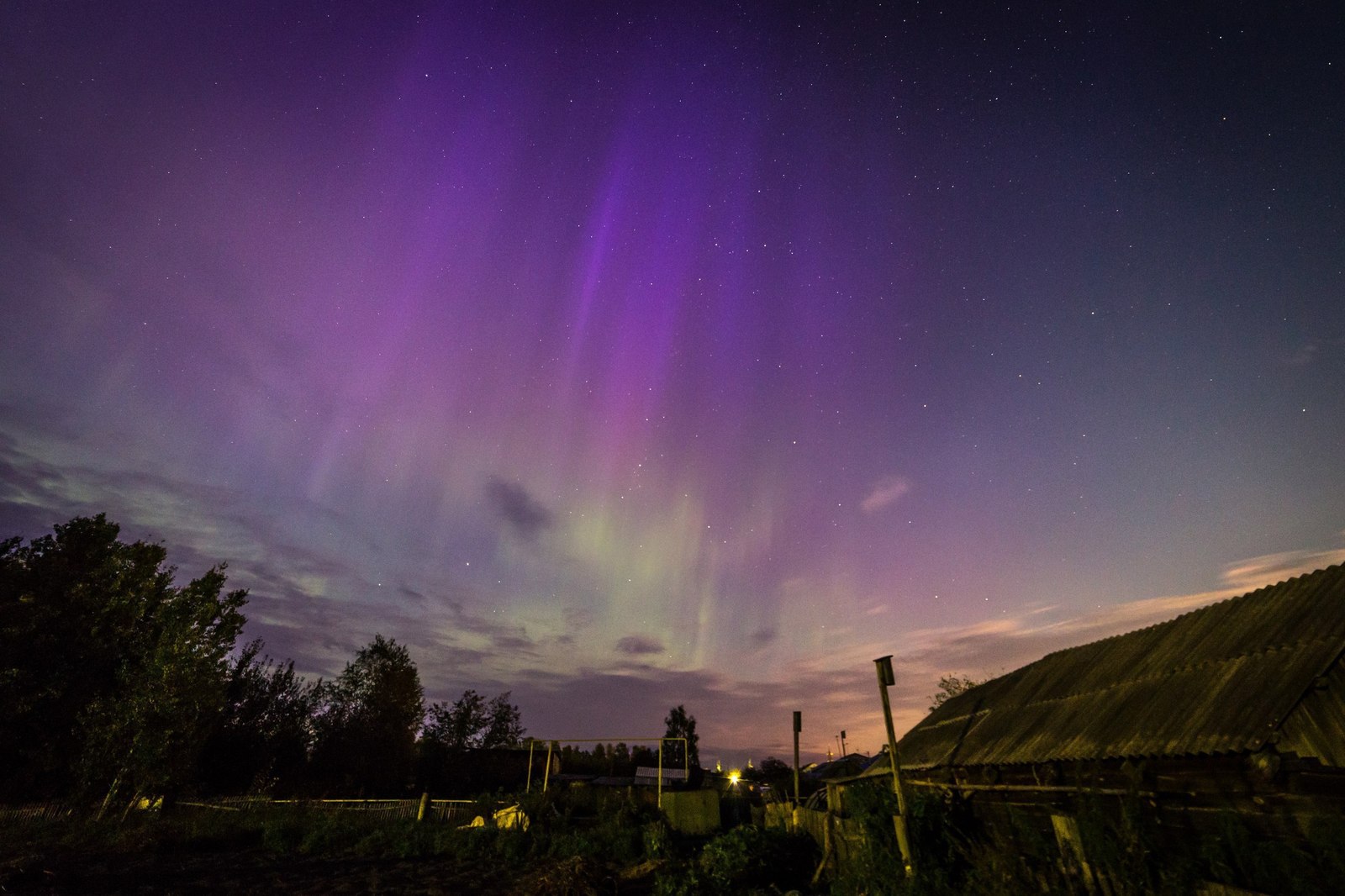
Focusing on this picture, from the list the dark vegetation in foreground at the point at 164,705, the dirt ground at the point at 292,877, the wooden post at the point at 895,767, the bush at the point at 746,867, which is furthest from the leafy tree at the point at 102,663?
the wooden post at the point at 895,767

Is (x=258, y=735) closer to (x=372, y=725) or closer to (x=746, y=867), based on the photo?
(x=372, y=725)

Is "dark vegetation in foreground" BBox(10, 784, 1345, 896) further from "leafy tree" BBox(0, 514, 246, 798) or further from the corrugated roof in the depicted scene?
"leafy tree" BBox(0, 514, 246, 798)

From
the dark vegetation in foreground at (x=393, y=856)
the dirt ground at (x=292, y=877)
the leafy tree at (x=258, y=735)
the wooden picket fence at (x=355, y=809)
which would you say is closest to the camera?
the dirt ground at (x=292, y=877)

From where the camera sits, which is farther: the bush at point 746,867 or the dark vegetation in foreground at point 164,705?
the dark vegetation in foreground at point 164,705

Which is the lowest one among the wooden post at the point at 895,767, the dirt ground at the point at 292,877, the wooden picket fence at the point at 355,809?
the dirt ground at the point at 292,877

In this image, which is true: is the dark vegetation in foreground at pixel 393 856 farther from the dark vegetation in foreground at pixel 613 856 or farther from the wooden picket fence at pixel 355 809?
the wooden picket fence at pixel 355 809

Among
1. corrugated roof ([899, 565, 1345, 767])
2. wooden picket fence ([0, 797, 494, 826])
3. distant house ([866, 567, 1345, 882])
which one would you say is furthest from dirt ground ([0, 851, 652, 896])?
corrugated roof ([899, 565, 1345, 767])

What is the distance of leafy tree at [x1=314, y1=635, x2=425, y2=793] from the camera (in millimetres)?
42031

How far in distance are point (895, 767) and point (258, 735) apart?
48287 mm

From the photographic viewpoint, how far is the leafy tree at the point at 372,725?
138 feet

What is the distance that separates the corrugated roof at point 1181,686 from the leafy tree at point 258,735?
149 ft

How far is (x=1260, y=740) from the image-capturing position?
25.2ft

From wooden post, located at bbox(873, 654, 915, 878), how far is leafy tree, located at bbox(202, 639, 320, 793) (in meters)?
43.9

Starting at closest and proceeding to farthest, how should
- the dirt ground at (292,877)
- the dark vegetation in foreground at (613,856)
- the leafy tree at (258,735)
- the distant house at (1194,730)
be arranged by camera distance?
1. the dark vegetation in foreground at (613,856)
2. the distant house at (1194,730)
3. the dirt ground at (292,877)
4. the leafy tree at (258,735)
